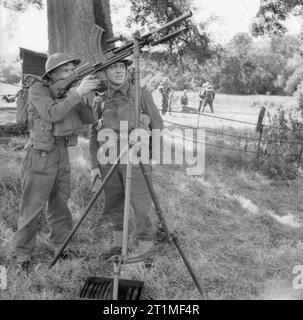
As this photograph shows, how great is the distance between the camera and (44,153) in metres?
3.54

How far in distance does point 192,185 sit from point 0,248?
357 cm

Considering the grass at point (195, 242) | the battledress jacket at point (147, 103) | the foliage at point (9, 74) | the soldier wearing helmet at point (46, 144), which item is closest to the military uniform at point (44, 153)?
the soldier wearing helmet at point (46, 144)

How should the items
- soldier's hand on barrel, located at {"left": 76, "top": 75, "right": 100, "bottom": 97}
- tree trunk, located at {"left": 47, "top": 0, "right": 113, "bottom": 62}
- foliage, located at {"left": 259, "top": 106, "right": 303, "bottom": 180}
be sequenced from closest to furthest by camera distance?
soldier's hand on barrel, located at {"left": 76, "top": 75, "right": 100, "bottom": 97} < tree trunk, located at {"left": 47, "top": 0, "right": 113, "bottom": 62} < foliage, located at {"left": 259, "top": 106, "right": 303, "bottom": 180}

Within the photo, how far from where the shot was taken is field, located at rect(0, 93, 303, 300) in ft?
11.7

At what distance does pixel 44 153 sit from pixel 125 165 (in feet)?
2.49

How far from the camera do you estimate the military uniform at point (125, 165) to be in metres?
3.67

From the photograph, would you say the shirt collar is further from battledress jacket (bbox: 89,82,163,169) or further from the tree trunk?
the tree trunk

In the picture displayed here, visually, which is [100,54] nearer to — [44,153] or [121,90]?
[121,90]

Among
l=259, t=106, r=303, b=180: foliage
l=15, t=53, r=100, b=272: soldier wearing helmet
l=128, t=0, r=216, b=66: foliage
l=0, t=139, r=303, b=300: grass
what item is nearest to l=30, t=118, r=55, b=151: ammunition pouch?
l=15, t=53, r=100, b=272: soldier wearing helmet

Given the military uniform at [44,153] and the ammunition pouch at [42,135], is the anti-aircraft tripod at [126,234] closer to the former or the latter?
the military uniform at [44,153]
